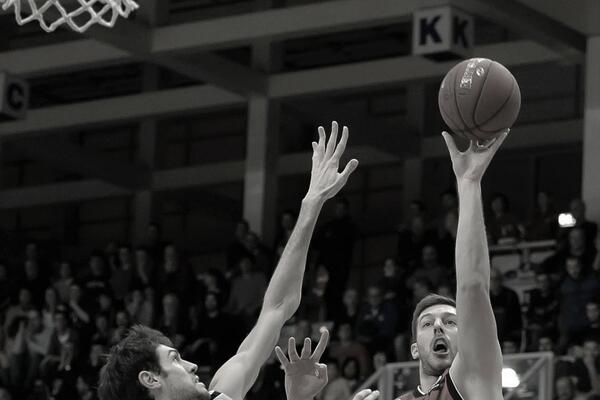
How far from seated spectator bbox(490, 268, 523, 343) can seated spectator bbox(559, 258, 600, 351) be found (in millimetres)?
350

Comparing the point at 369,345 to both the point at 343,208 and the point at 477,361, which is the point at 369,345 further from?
the point at 477,361

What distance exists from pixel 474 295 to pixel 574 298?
817 cm

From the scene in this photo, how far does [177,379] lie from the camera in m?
5.28

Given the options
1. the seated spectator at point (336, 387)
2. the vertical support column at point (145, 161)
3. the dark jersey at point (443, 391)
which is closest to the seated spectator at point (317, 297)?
the seated spectator at point (336, 387)

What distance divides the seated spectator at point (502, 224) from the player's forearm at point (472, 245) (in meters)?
10.00

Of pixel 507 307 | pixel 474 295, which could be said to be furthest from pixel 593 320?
pixel 474 295

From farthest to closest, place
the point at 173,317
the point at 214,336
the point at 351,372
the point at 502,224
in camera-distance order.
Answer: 1. the point at 173,317
2. the point at 214,336
3. the point at 502,224
4. the point at 351,372

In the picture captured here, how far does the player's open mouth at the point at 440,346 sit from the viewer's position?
5.64 m

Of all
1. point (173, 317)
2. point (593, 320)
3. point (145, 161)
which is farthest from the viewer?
point (145, 161)

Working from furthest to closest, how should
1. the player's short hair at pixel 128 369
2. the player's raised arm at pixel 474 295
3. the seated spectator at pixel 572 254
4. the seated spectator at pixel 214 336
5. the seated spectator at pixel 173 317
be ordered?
the seated spectator at pixel 173 317, the seated spectator at pixel 214 336, the seated spectator at pixel 572 254, the player's short hair at pixel 128 369, the player's raised arm at pixel 474 295

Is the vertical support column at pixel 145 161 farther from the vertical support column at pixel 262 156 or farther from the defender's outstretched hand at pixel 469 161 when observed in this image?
the defender's outstretched hand at pixel 469 161

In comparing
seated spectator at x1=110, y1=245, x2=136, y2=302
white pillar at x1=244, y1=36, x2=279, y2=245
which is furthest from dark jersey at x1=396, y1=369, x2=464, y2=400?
white pillar at x1=244, y1=36, x2=279, y2=245

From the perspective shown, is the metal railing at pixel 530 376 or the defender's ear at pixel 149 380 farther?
the metal railing at pixel 530 376

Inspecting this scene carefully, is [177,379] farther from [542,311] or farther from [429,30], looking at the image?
[429,30]
